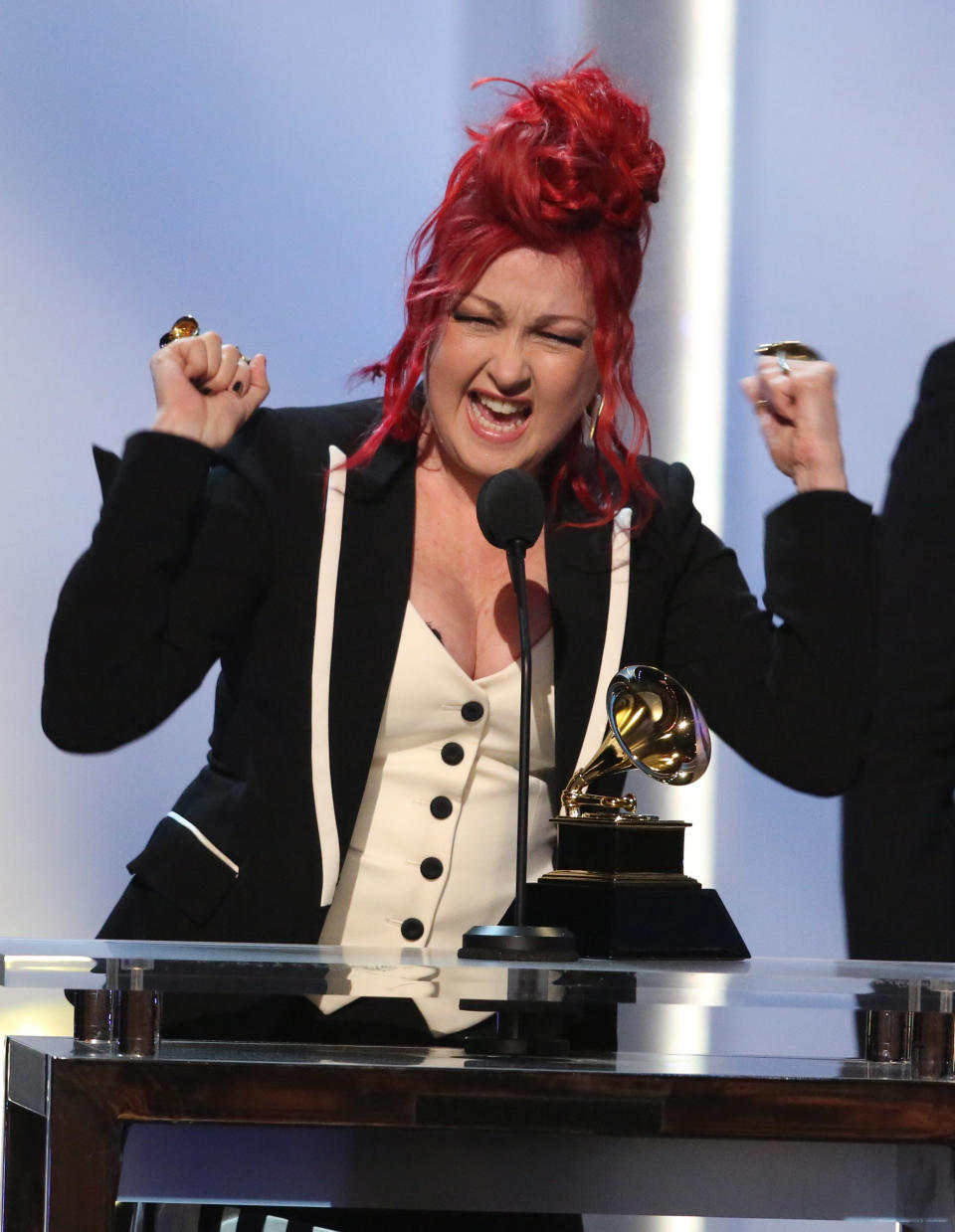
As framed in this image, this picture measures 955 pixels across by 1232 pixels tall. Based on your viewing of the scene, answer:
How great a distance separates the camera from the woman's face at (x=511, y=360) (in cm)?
148

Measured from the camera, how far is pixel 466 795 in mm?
1433

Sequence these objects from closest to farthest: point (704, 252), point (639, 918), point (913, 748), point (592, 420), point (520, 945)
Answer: point (520, 945) → point (639, 918) → point (592, 420) → point (913, 748) → point (704, 252)

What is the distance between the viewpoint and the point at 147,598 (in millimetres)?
1365

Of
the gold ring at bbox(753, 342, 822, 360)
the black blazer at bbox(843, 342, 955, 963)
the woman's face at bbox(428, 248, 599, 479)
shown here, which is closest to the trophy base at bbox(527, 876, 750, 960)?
the woman's face at bbox(428, 248, 599, 479)

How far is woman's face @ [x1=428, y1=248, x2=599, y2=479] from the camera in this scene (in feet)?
4.84

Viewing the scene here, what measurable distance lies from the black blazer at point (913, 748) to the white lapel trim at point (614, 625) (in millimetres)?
Answer: 432

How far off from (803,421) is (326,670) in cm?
48

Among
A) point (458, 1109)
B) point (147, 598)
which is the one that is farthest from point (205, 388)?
point (458, 1109)

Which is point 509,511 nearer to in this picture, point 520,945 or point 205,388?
point 520,945

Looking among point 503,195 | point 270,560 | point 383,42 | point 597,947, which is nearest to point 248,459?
point 270,560

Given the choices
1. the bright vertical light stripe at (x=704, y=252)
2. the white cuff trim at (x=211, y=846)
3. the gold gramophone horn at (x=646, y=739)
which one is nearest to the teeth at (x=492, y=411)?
the gold gramophone horn at (x=646, y=739)

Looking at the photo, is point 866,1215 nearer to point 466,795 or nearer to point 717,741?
point 466,795

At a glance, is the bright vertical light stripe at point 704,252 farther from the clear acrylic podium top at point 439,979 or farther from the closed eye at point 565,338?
the clear acrylic podium top at point 439,979

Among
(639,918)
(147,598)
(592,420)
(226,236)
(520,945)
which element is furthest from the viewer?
(226,236)
